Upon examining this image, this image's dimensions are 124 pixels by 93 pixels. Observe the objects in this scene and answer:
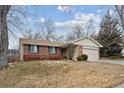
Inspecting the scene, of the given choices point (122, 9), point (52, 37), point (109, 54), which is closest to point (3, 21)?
point (122, 9)

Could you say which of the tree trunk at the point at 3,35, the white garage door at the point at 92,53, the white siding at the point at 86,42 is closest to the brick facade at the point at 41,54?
the white siding at the point at 86,42

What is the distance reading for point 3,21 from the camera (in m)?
18.1

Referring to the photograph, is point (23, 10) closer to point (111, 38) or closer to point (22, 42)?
point (22, 42)

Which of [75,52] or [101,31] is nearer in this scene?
[75,52]

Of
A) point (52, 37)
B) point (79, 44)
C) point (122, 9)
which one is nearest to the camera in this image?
point (122, 9)

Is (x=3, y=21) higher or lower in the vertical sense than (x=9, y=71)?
higher

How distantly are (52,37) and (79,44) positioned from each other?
1829 cm

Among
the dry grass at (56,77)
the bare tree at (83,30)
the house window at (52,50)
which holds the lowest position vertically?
the dry grass at (56,77)

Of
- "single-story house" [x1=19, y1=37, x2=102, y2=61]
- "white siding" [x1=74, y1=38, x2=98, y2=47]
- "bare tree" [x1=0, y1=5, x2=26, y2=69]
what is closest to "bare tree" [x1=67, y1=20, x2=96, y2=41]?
"white siding" [x1=74, y1=38, x2=98, y2=47]

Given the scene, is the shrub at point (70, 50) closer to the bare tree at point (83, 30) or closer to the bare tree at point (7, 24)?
the bare tree at point (83, 30)

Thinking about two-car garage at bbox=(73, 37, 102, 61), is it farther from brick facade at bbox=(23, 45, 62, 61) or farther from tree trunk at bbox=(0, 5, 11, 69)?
tree trunk at bbox=(0, 5, 11, 69)

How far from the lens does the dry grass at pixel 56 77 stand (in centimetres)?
1276

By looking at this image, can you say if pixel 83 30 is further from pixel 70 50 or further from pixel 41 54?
pixel 41 54

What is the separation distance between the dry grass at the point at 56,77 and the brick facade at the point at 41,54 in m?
12.1
